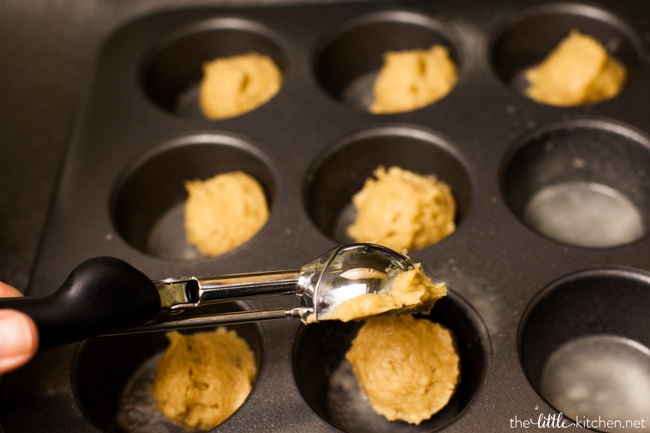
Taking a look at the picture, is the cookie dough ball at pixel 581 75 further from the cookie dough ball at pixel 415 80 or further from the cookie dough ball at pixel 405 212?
the cookie dough ball at pixel 405 212

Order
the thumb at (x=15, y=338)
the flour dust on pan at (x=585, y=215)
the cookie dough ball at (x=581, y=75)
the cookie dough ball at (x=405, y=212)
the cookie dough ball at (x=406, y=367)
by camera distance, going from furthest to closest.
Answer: the cookie dough ball at (x=581, y=75), the flour dust on pan at (x=585, y=215), the cookie dough ball at (x=405, y=212), the cookie dough ball at (x=406, y=367), the thumb at (x=15, y=338)

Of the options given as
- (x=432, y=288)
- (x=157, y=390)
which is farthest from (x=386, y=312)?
(x=157, y=390)

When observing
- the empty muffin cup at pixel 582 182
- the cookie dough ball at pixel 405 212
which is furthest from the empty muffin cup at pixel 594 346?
the cookie dough ball at pixel 405 212

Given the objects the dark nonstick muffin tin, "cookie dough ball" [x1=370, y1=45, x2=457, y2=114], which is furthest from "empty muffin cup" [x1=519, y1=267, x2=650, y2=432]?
"cookie dough ball" [x1=370, y1=45, x2=457, y2=114]

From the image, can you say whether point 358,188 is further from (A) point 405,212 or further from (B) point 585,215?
(B) point 585,215

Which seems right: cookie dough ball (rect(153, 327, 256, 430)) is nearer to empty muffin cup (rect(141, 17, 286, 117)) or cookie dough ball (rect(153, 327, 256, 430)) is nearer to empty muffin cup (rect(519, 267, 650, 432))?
empty muffin cup (rect(519, 267, 650, 432))

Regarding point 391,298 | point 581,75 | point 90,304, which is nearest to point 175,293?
point 90,304

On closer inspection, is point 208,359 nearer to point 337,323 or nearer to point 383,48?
point 337,323

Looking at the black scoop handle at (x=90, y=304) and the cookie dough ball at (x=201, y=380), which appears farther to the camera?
the cookie dough ball at (x=201, y=380)
